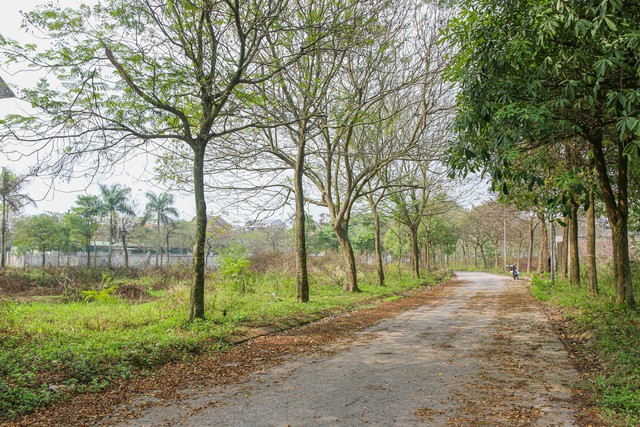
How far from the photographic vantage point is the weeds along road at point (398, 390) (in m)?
4.30

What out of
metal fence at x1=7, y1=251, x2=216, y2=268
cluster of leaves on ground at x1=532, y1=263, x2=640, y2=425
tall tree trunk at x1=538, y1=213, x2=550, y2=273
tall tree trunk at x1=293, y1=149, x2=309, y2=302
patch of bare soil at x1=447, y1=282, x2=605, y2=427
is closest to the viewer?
patch of bare soil at x1=447, y1=282, x2=605, y2=427

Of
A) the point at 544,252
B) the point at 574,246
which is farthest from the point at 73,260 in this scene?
the point at 544,252

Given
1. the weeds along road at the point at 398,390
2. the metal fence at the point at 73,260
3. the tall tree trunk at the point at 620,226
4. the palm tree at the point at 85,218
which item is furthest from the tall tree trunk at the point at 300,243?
the palm tree at the point at 85,218

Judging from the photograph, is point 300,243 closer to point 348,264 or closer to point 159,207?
point 348,264

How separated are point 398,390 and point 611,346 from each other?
12.9 feet

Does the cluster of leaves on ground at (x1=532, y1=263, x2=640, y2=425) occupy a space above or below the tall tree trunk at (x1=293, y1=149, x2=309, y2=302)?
below

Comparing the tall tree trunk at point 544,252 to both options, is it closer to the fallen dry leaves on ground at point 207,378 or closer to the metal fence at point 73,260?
the fallen dry leaves on ground at point 207,378

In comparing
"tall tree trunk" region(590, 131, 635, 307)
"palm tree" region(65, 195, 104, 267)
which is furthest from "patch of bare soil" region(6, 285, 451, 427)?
"palm tree" region(65, 195, 104, 267)

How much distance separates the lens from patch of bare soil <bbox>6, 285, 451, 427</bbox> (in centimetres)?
451

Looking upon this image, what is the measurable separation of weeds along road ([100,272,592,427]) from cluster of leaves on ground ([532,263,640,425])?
39cm

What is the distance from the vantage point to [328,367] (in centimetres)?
640

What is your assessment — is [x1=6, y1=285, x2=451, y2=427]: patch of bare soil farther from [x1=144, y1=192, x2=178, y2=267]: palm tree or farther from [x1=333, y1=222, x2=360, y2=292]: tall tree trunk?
[x1=144, y1=192, x2=178, y2=267]: palm tree

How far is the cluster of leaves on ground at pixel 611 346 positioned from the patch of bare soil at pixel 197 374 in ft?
13.9

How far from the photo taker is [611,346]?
21.9 feet
